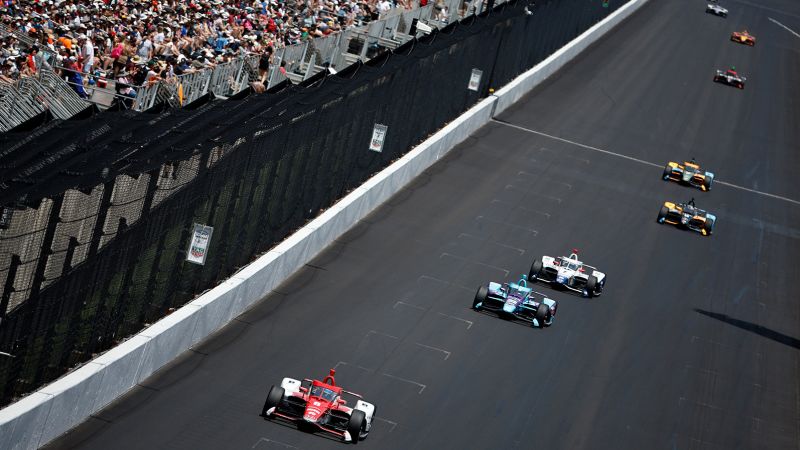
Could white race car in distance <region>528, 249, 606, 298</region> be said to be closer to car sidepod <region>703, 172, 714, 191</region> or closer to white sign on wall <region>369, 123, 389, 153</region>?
white sign on wall <region>369, 123, 389, 153</region>

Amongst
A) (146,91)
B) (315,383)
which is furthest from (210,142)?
(146,91)

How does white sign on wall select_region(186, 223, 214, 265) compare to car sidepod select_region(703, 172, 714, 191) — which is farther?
car sidepod select_region(703, 172, 714, 191)

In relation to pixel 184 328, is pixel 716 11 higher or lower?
higher

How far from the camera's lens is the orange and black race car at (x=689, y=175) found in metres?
39.0

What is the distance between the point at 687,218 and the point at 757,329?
23.0ft

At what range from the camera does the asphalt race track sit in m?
18.3

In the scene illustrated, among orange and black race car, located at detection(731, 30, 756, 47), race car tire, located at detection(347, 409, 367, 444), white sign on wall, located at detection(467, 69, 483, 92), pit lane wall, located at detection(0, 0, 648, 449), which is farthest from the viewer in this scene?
orange and black race car, located at detection(731, 30, 756, 47)

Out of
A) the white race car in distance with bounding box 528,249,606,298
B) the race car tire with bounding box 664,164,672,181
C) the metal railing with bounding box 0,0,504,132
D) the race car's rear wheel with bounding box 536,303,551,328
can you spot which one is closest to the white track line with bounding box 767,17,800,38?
the metal railing with bounding box 0,0,504,132

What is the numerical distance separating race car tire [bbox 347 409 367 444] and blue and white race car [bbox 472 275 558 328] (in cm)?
714

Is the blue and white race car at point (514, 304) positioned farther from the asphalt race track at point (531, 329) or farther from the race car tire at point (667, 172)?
the race car tire at point (667, 172)

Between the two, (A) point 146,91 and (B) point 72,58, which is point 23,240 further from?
(B) point 72,58

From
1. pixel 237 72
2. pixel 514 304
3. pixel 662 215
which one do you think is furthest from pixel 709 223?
pixel 237 72

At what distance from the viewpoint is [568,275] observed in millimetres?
26484

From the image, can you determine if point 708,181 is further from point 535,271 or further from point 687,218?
point 535,271
